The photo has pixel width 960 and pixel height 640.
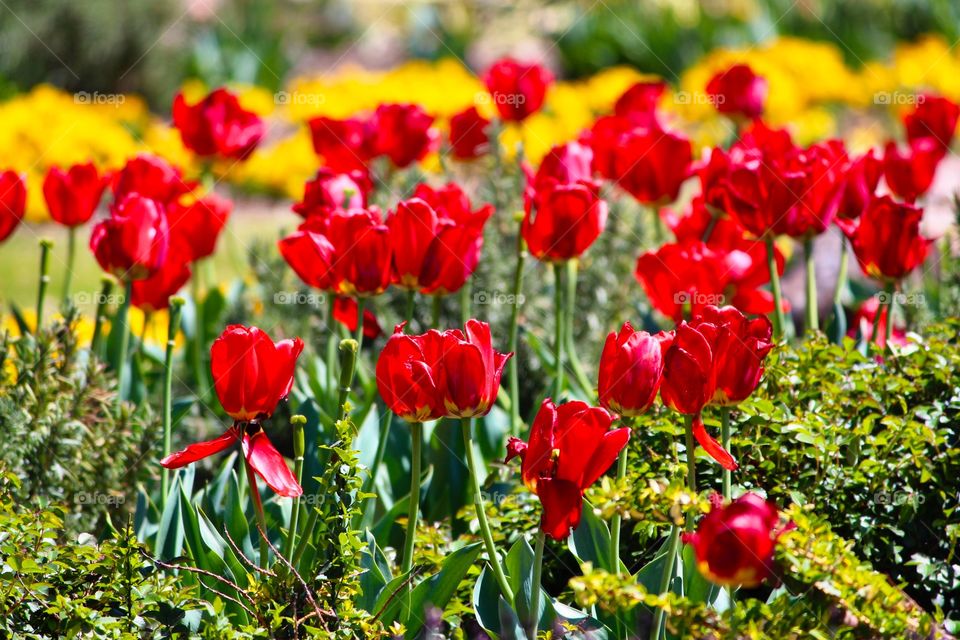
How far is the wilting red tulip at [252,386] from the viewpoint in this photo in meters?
1.80

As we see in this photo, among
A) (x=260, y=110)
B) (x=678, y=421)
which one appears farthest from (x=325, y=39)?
(x=678, y=421)

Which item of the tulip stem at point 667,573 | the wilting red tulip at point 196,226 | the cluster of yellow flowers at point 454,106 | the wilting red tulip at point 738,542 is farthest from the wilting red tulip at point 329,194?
the cluster of yellow flowers at point 454,106

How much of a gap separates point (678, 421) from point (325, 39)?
32.8ft

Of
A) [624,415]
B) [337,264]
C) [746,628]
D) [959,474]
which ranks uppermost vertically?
[337,264]

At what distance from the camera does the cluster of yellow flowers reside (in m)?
7.34

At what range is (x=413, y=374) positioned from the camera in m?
1.78

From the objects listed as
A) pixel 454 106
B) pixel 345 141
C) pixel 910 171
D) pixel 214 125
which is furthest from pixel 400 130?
pixel 454 106

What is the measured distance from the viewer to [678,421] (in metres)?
2.17

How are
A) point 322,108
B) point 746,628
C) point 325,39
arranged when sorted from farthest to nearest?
point 325,39, point 322,108, point 746,628

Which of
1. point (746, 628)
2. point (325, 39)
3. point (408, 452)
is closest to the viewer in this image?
point (746, 628)

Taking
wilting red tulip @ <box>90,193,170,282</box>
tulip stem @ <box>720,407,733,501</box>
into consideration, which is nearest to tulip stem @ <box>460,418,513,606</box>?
tulip stem @ <box>720,407,733,501</box>

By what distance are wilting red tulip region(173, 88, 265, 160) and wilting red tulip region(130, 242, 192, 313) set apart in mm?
626

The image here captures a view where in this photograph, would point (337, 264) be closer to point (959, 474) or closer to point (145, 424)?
point (145, 424)

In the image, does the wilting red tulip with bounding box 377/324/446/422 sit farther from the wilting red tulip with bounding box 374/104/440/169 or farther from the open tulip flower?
the wilting red tulip with bounding box 374/104/440/169
